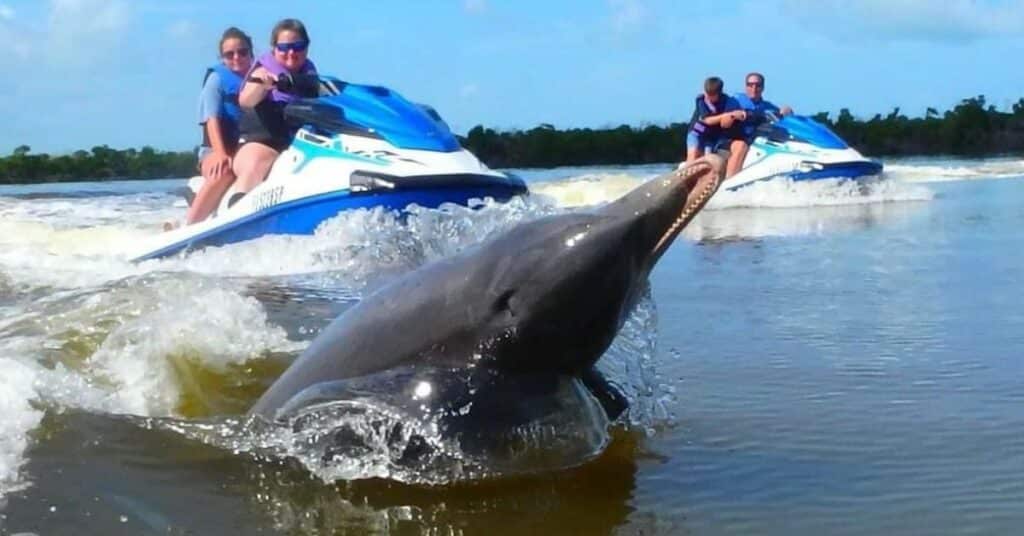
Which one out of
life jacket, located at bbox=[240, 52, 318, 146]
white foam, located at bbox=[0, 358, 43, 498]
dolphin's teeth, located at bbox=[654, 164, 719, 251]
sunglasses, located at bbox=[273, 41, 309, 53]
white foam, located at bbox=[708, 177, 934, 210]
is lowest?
white foam, located at bbox=[708, 177, 934, 210]

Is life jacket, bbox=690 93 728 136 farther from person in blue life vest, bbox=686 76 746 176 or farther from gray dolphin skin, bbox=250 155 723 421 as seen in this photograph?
gray dolphin skin, bbox=250 155 723 421

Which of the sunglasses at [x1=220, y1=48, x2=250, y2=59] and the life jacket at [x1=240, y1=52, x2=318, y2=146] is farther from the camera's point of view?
the sunglasses at [x1=220, y1=48, x2=250, y2=59]

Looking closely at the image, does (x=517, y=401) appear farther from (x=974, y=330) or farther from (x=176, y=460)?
(x=974, y=330)

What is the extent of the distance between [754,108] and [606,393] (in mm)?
14566

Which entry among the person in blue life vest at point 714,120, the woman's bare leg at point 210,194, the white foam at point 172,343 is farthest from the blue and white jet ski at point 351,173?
the person in blue life vest at point 714,120

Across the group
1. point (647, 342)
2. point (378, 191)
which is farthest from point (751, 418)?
point (378, 191)

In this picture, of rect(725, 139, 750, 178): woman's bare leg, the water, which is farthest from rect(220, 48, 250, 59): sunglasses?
rect(725, 139, 750, 178): woman's bare leg

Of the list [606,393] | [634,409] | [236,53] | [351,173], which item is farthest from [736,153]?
[606,393]

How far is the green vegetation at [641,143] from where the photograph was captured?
39.0 meters

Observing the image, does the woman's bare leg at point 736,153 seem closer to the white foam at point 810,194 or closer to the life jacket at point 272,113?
the white foam at point 810,194

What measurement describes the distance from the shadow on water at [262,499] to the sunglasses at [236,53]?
6.80m

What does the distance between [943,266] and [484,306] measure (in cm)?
535

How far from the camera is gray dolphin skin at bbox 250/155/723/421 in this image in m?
3.26

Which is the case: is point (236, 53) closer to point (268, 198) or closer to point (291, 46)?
point (291, 46)
